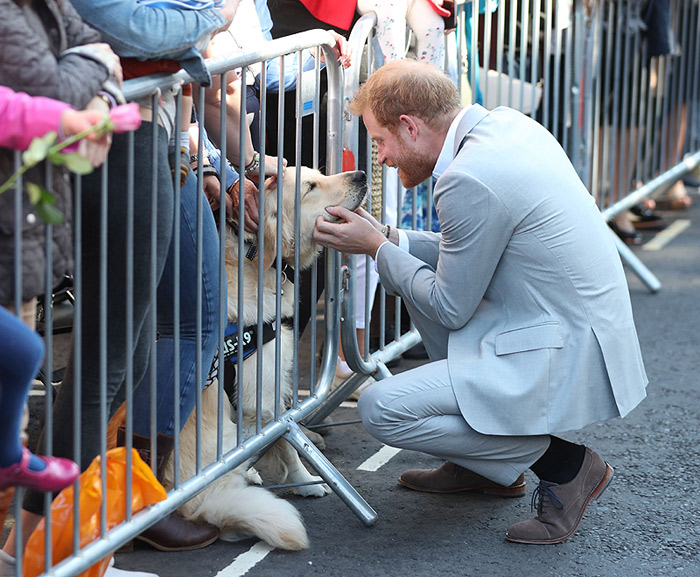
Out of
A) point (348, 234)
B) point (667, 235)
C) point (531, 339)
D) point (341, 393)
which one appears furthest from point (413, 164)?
point (667, 235)

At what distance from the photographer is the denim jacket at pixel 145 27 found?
7.06 feet

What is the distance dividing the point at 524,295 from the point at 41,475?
1488 mm

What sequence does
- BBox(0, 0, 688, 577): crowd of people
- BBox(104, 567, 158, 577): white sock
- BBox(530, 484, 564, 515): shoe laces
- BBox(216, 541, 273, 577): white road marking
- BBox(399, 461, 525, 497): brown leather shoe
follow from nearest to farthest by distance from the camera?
BBox(0, 0, 688, 577): crowd of people → BBox(104, 567, 158, 577): white sock → BBox(216, 541, 273, 577): white road marking → BBox(530, 484, 564, 515): shoe laces → BBox(399, 461, 525, 497): brown leather shoe

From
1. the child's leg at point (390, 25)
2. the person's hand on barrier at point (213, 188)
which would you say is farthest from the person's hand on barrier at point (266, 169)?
the child's leg at point (390, 25)

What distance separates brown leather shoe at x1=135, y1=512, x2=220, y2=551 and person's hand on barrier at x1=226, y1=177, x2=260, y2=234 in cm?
88

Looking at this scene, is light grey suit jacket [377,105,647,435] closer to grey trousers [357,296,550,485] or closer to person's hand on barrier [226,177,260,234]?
grey trousers [357,296,550,485]

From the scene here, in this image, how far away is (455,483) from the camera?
337cm

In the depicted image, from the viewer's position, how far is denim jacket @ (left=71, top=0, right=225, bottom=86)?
7.06 feet

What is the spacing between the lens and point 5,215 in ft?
6.25

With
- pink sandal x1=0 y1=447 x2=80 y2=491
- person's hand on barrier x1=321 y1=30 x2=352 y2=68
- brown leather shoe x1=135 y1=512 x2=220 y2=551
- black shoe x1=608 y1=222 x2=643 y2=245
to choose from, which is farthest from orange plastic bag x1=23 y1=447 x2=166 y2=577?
black shoe x1=608 y1=222 x2=643 y2=245

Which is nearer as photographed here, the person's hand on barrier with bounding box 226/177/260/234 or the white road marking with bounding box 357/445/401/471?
the person's hand on barrier with bounding box 226/177/260/234

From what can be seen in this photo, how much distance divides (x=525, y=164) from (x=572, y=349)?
0.55 metres

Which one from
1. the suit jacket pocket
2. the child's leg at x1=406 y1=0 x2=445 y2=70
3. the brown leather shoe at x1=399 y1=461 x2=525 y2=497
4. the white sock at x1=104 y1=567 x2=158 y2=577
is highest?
the child's leg at x1=406 y1=0 x2=445 y2=70

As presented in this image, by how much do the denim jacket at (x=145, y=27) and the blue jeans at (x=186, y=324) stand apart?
19.5 inches
